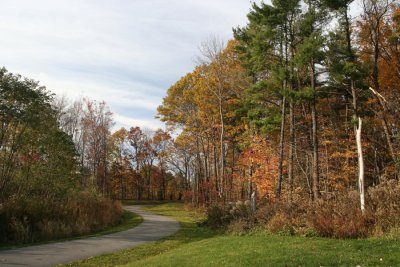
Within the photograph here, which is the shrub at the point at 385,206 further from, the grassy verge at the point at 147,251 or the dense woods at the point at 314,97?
the grassy verge at the point at 147,251

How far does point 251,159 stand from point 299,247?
57.0 feet

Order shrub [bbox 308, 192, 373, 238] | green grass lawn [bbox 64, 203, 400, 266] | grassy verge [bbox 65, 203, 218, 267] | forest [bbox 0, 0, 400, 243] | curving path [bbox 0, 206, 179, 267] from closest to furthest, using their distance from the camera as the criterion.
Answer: green grass lawn [bbox 64, 203, 400, 266] → curving path [bbox 0, 206, 179, 267] → grassy verge [bbox 65, 203, 218, 267] → shrub [bbox 308, 192, 373, 238] → forest [bbox 0, 0, 400, 243]

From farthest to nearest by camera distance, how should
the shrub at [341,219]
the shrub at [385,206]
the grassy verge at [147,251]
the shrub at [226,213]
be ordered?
the shrub at [226,213]
the shrub at [341,219]
the shrub at [385,206]
the grassy verge at [147,251]

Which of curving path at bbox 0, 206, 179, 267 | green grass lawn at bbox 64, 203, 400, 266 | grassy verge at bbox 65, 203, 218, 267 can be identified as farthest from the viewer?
grassy verge at bbox 65, 203, 218, 267

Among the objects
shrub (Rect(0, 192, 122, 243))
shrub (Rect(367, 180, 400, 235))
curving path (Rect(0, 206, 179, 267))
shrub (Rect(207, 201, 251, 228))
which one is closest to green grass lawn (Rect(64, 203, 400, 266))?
curving path (Rect(0, 206, 179, 267))

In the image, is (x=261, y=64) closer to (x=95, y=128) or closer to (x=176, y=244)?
(x=176, y=244)

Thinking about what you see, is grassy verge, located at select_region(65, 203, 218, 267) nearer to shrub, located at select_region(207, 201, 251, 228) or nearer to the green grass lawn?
the green grass lawn

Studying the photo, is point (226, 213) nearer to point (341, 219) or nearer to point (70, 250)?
point (341, 219)

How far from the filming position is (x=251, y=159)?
93.4 feet

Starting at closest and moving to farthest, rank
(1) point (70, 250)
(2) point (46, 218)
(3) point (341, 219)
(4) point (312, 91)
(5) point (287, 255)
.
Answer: (5) point (287, 255) < (3) point (341, 219) < (1) point (70, 250) < (2) point (46, 218) < (4) point (312, 91)

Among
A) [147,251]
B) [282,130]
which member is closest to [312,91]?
[282,130]

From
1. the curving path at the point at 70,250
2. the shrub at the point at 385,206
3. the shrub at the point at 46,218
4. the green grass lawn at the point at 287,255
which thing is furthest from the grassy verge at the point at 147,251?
the shrub at the point at 385,206

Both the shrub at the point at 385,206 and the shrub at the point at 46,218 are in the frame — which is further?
the shrub at the point at 46,218

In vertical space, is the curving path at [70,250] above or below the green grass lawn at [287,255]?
below
